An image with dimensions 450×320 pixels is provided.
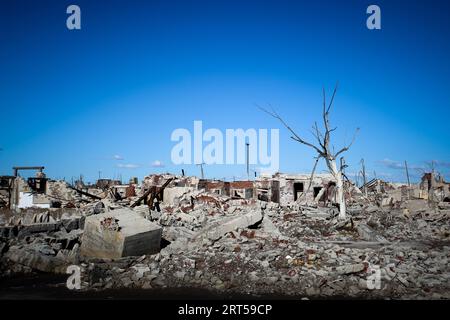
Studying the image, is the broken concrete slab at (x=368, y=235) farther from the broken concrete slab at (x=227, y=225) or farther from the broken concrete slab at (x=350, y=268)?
the broken concrete slab at (x=350, y=268)

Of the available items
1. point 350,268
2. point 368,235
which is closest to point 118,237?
point 350,268

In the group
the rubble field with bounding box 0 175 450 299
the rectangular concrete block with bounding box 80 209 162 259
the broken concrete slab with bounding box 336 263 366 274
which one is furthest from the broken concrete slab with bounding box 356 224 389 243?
the rectangular concrete block with bounding box 80 209 162 259

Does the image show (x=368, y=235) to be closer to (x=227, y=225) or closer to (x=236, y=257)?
(x=227, y=225)

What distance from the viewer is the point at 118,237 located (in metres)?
9.55

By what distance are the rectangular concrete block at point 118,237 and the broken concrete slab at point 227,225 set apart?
1.65 m

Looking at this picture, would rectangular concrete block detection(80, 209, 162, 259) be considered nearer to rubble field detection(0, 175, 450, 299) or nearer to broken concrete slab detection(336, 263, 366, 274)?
rubble field detection(0, 175, 450, 299)

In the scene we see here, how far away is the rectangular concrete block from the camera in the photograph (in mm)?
9562

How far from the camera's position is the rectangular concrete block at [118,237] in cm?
956

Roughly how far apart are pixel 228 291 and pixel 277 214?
10.9 meters

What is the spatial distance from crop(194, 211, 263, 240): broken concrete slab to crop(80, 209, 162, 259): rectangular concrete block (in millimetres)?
1649

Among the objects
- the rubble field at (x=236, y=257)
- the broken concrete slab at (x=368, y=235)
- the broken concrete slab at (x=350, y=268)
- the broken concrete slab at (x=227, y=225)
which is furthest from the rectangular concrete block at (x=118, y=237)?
the broken concrete slab at (x=368, y=235)
